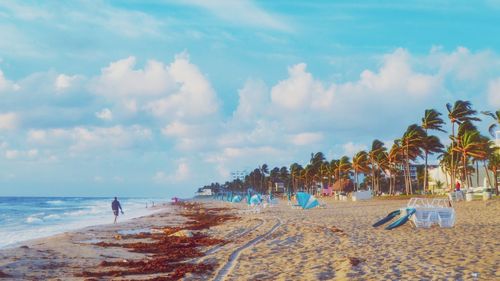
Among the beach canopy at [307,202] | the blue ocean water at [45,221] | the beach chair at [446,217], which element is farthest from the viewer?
the beach canopy at [307,202]

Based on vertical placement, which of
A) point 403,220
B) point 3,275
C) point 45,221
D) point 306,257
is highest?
point 403,220

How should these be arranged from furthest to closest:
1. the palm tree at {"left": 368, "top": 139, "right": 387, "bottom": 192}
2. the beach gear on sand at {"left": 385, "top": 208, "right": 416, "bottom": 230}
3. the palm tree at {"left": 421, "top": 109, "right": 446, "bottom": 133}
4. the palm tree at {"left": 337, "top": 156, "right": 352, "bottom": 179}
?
the palm tree at {"left": 337, "top": 156, "right": 352, "bottom": 179}
the palm tree at {"left": 368, "top": 139, "right": 387, "bottom": 192}
the palm tree at {"left": 421, "top": 109, "right": 446, "bottom": 133}
the beach gear on sand at {"left": 385, "top": 208, "right": 416, "bottom": 230}

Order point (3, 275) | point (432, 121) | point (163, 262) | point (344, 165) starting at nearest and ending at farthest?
point (3, 275)
point (163, 262)
point (432, 121)
point (344, 165)

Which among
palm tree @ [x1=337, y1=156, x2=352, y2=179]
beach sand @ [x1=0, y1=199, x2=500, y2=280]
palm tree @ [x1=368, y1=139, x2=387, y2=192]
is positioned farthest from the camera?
palm tree @ [x1=337, y1=156, x2=352, y2=179]

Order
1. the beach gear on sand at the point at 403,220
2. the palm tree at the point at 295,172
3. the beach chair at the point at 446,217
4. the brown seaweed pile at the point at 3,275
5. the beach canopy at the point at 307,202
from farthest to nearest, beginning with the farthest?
the palm tree at the point at 295,172, the beach canopy at the point at 307,202, the beach chair at the point at 446,217, the beach gear on sand at the point at 403,220, the brown seaweed pile at the point at 3,275

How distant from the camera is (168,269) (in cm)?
1092

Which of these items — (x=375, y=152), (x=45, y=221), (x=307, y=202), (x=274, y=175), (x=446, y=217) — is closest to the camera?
(x=446, y=217)

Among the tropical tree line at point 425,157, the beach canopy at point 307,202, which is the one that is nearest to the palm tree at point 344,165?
the tropical tree line at point 425,157

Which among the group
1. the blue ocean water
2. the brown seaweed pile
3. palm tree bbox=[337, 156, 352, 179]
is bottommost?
the blue ocean water

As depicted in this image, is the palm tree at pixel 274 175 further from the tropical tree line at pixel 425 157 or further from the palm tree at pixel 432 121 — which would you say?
the palm tree at pixel 432 121

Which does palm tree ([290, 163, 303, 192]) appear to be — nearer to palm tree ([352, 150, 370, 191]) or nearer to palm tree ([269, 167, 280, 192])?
palm tree ([269, 167, 280, 192])

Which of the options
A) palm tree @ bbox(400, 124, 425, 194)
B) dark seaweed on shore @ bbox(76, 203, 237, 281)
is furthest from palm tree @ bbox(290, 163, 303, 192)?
dark seaweed on shore @ bbox(76, 203, 237, 281)

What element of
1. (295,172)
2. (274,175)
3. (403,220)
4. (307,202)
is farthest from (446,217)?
(274,175)

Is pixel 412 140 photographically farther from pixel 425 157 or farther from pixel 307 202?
pixel 307 202
